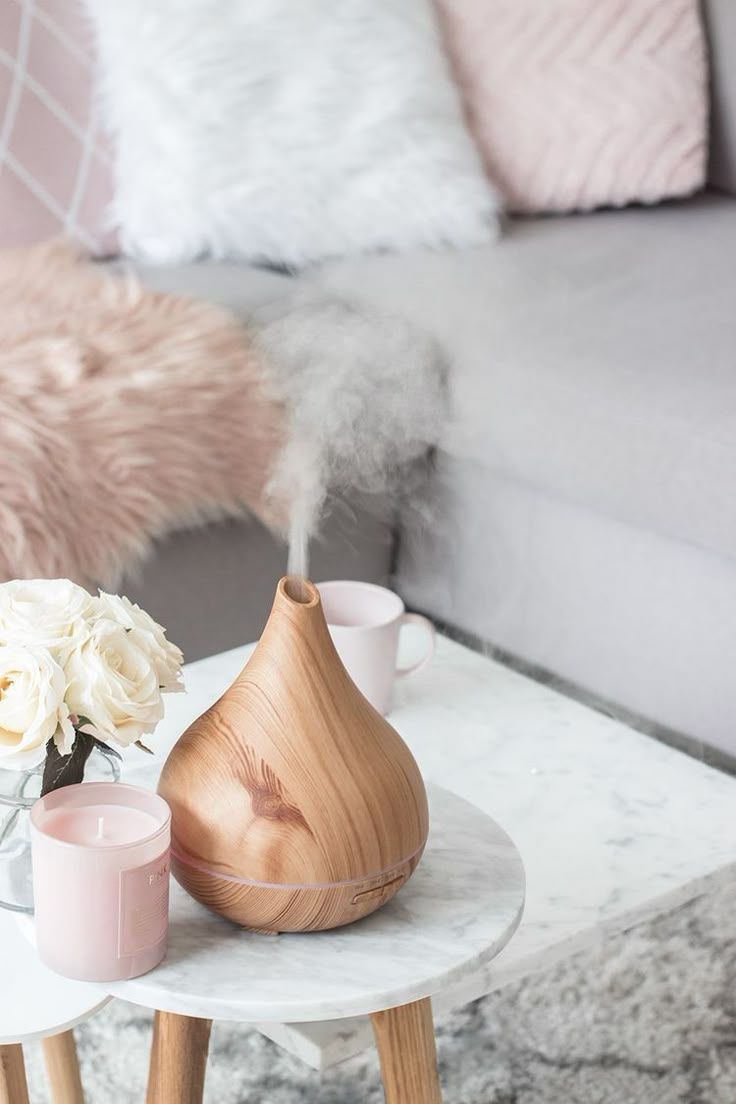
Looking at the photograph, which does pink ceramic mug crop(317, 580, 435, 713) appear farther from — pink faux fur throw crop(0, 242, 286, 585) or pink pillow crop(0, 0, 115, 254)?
pink pillow crop(0, 0, 115, 254)

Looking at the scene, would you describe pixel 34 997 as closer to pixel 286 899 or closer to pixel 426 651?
pixel 286 899

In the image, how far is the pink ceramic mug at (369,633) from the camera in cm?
108

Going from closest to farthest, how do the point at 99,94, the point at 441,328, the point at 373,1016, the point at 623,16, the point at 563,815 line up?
1. the point at 373,1016
2. the point at 563,815
3. the point at 441,328
4. the point at 99,94
5. the point at 623,16

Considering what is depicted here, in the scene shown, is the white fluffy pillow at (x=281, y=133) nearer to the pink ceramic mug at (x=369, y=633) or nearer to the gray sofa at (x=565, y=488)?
the gray sofa at (x=565, y=488)

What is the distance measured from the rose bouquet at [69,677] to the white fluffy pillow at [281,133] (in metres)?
1.24

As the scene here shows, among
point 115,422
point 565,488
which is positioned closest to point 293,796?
point 115,422

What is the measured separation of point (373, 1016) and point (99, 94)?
4.81 ft

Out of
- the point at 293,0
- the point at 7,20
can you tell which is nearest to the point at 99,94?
the point at 7,20

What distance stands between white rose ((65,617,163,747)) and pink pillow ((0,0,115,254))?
1.24 m

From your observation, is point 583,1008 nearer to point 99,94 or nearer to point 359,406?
point 359,406

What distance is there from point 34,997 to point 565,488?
1.05 metres

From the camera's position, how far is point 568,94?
6.78 feet

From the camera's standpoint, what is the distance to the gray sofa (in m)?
1.53

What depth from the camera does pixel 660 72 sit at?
2.10m
